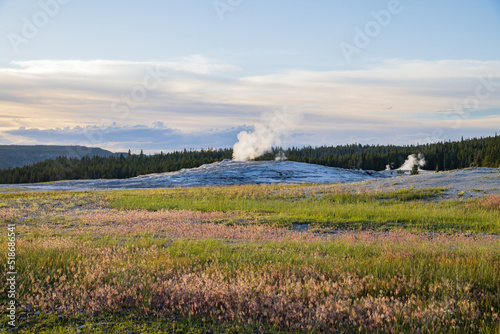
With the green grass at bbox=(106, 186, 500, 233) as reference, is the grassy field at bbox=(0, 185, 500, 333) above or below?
above

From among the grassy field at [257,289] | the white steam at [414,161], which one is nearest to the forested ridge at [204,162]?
the white steam at [414,161]

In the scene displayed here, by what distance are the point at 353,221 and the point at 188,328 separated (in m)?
13.1

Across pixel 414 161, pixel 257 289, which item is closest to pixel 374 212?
pixel 257 289

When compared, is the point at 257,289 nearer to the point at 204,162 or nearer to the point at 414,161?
the point at 204,162

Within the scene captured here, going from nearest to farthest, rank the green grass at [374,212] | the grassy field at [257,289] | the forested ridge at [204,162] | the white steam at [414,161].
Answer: the grassy field at [257,289] < the green grass at [374,212] < the forested ridge at [204,162] < the white steam at [414,161]

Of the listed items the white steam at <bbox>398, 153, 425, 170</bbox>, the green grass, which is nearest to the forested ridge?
the white steam at <bbox>398, 153, 425, 170</bbox>

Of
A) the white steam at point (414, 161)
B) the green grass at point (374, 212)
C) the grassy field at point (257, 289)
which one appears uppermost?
the white steam at point (414, 161)

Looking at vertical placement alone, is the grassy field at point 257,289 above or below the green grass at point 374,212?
above

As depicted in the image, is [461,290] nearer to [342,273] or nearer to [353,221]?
[342,273]

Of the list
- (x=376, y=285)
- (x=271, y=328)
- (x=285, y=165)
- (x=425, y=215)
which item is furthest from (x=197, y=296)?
(x=285, y=165)

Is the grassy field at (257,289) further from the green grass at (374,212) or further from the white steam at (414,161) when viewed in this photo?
the white steam at (414,161)

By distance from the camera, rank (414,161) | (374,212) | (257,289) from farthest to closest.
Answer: (414,161), (374,212), (257,289)

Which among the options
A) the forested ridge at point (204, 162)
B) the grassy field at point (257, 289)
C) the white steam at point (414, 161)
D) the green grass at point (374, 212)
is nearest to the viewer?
the grassy field at point (257, 289)

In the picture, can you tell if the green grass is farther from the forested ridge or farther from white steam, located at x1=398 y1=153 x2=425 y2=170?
white steam, located at x1=398 y1=153 x2=425 y2=170
